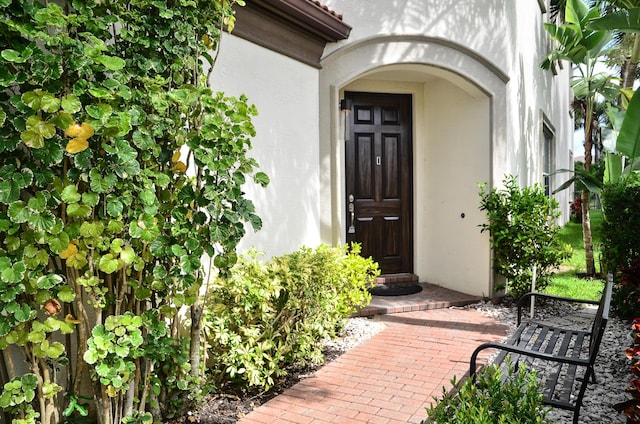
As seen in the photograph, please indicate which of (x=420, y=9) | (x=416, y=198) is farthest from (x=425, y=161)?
(x=420, y=9)

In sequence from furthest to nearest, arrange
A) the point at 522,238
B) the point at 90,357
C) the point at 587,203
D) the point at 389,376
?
1. the point at 587,203
2. the point at 522,238
3. the point at 389,376
4. the point at 90,357

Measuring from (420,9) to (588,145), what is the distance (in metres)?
4.53

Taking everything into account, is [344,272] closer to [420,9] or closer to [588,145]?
[420,9]

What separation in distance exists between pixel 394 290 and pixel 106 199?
18.6 ft

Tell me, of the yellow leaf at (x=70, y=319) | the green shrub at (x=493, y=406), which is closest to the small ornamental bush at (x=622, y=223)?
the green shrub at (x=493, y=406)

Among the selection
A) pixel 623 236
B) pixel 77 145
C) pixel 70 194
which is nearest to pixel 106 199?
pixel 70 194

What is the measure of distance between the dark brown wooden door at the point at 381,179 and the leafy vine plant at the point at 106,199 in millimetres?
4428

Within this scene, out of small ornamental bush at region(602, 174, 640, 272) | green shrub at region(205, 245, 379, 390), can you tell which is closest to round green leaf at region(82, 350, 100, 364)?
green shrub at region(205, 245, 379, 390)

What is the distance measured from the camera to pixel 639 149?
5.07 meters

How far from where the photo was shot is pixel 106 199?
8.99ft

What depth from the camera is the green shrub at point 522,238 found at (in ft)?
22.2

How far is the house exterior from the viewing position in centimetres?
528

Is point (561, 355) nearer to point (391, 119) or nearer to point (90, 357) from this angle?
point (90, 357)

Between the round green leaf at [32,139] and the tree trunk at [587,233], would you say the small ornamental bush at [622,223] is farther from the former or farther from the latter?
the round green leaf at [32,139]
